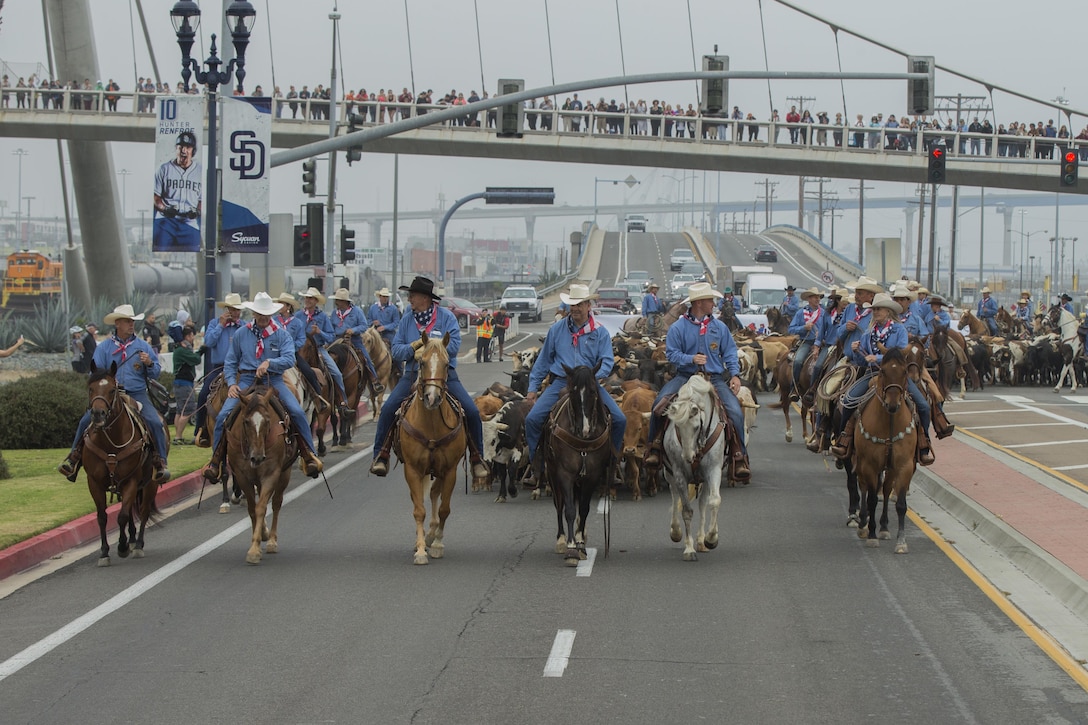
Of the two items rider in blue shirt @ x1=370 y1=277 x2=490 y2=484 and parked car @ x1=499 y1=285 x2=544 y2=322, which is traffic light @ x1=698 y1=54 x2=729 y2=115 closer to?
rider in blue shirt @ x1=370 y1=277 x2=490 y2=484

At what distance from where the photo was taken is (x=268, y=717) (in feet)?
27.2

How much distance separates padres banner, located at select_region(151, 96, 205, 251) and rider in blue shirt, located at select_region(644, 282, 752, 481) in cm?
1117

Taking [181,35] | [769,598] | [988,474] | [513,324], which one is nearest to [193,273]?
[513,324]

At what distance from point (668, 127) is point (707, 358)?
49690 millimetres

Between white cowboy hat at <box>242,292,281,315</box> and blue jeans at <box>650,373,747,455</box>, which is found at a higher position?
white cowboy hat at <box>242,292,281,315</box>

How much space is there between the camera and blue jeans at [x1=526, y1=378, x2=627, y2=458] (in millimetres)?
13758

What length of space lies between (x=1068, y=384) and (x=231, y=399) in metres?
30.4

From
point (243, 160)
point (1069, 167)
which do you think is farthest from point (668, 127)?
point (243, 160)

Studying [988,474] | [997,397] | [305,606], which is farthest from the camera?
[997,397]

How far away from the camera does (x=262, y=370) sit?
546 inches

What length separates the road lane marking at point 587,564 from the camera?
12893mm

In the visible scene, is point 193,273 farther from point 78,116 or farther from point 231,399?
point 231,399

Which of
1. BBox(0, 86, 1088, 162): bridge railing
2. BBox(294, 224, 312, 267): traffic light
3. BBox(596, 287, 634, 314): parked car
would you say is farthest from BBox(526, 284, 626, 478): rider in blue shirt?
BBox(596, 287, 634, 314): parked car

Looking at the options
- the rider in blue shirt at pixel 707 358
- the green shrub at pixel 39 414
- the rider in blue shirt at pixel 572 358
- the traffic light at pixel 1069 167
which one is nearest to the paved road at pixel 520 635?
the rider in blue shirt at pixel 707 358
